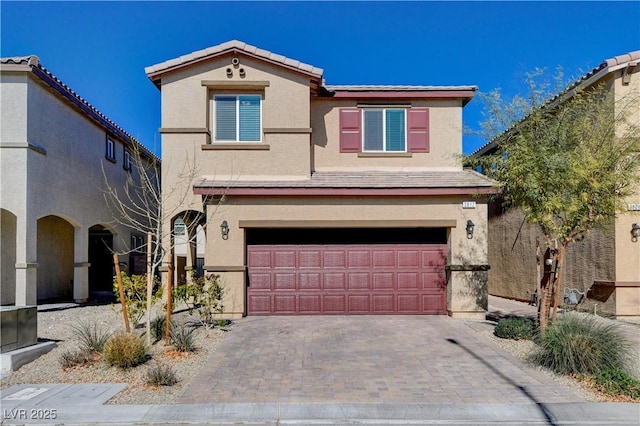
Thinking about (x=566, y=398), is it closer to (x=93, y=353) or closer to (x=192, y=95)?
(x=93, y=353)

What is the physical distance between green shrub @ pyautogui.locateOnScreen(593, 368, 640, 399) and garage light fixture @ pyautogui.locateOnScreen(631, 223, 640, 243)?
611 centimetres

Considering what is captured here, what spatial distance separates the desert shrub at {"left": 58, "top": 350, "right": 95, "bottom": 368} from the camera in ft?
25.3

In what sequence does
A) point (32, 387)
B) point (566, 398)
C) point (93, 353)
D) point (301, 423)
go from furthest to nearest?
point (93, 353)
point (32, 387)
point (566, 398)
point (301, 423)

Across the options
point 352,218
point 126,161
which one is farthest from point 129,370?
point 126,161

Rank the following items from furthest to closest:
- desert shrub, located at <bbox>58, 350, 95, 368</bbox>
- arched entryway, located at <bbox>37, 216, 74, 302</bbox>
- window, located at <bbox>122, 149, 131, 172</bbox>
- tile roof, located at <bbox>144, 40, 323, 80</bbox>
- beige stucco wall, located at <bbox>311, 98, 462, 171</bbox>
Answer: window, located at <bbox>122, 149, 131, 172</bbox>
arched entryway, located at <bbox>37, 216, 74, 302</bbox>
beige stucco wall, located at <bbox>311, 98, 462, 171</bbox>
tile roof, located at <bbox>144, 40, 323, 80</bbox>
desert shrub, located at <bbox>58, 350, 95, 368</bbox>

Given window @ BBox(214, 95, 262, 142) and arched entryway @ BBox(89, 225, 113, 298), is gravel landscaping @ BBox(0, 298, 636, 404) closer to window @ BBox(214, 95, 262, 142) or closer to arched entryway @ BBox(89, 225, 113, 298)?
window @ BBox(214, 95, 262, 142)

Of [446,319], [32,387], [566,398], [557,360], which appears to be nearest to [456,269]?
[446,319]

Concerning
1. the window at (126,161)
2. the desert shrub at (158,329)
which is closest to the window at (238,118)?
the desert shrub at (158,329)

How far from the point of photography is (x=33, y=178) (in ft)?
41.5

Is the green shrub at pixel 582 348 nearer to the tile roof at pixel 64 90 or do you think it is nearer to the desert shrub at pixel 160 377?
the desert shrub at pixel 160 377

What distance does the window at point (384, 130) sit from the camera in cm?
1419

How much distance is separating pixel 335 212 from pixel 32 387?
25.4ft

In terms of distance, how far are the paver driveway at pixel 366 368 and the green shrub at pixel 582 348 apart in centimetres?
40

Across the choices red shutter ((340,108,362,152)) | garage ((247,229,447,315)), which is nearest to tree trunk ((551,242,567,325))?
garage ((247,229,447,315))
